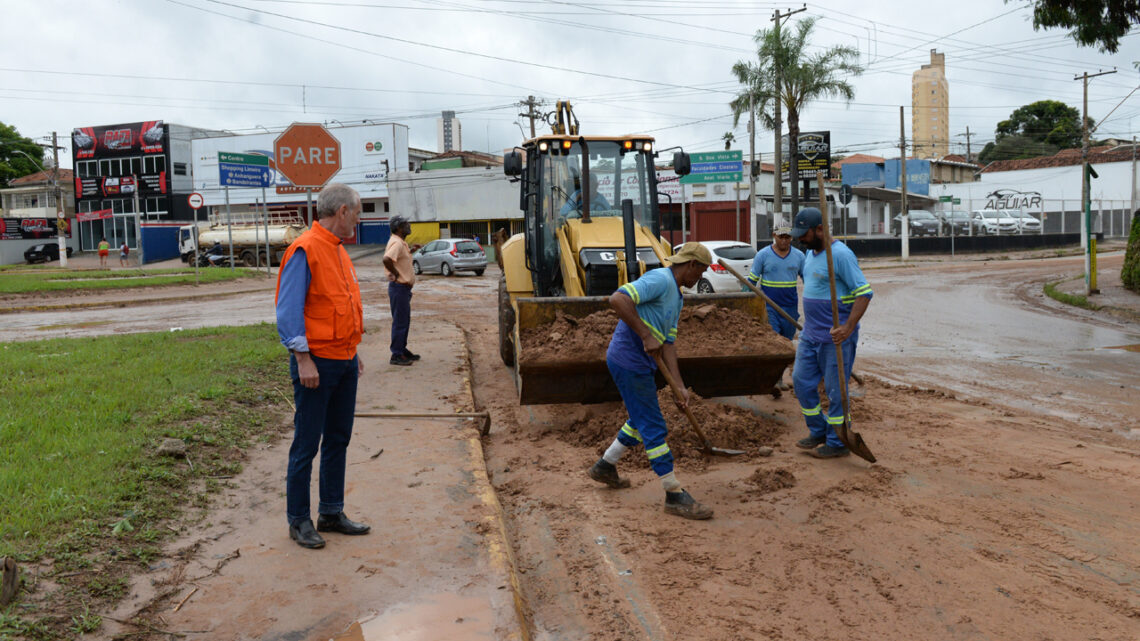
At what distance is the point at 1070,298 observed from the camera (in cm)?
1917

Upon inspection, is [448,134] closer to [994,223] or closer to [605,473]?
[994,223]

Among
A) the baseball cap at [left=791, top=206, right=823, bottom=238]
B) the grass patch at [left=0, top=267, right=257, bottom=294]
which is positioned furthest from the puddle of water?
the grass patch at [left=0, top=267, right=257, bottom=294]

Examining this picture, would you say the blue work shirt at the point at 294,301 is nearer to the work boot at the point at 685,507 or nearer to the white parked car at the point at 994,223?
the work boot at the point at 685,507

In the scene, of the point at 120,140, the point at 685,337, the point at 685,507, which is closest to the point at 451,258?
the point at 685,337

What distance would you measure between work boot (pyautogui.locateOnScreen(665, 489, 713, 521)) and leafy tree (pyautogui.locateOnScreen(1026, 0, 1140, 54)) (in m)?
13.3

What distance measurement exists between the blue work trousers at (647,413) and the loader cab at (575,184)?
13.3ft

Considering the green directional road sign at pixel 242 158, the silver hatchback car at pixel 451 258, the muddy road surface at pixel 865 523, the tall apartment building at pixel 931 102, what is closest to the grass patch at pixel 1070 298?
the muddy road surface at pixel 865 523

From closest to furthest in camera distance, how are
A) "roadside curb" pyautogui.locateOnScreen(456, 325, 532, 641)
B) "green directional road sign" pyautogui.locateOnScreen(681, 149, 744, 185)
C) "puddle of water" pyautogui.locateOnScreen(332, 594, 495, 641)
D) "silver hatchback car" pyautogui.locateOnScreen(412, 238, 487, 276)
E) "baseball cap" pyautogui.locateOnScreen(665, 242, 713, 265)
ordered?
"puddle of water" pyautogui.locateOnScreen(332, 594, 495, 641), "roadside curb" pyautogui.locateOnScreen(456, 325, 532, 641), "baseball cap" pyautogui.locateOnScreen(665, 242, 713, 265), "silver hatchback car" pyautogui.locateOnScreen(412, 238, 487, 276), "green directional road sign" pyautogui.locateOnScreen(681, 149, 744, 185)

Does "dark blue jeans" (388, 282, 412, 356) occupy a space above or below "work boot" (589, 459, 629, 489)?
above

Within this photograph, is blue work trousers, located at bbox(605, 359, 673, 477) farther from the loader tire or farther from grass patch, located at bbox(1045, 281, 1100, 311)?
grass patch, located at bbox(1045, 281, 1100, 311)

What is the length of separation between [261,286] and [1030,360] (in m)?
22.7

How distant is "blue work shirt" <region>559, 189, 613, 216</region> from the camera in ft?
31.0

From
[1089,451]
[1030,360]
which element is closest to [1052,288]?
[1030,360]

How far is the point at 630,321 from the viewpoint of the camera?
5289mm
